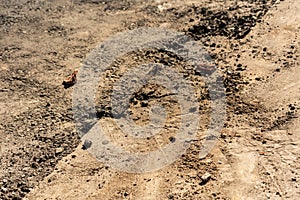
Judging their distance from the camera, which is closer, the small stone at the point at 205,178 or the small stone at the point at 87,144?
the small stone at the point at 205,178

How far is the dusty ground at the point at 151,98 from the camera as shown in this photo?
5441 mm

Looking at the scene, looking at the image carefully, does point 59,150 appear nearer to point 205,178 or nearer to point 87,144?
point 87,144

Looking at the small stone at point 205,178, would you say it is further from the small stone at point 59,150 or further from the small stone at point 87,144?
the small stone at point 59,150

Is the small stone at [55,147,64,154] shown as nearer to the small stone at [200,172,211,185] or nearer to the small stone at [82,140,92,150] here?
the small stone at [82,140,92,150]

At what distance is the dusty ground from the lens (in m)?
5.44

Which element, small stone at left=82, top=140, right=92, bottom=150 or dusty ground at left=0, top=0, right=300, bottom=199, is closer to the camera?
dusty ground at left=0, top=0, right=300, bottom=199

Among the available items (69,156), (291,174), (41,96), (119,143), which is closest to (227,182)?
(291,174)

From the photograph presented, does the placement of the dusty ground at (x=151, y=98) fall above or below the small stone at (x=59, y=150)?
above

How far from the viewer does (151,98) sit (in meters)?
6.71

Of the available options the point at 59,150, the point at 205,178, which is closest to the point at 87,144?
the point at 59,150

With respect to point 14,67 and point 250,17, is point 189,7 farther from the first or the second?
point 14,67

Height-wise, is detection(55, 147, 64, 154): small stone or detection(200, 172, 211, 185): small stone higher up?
detection(200, 172, 211, 185): small stone

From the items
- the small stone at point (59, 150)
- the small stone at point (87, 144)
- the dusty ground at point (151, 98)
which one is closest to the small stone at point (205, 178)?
the dusty ground at point (151, 98)

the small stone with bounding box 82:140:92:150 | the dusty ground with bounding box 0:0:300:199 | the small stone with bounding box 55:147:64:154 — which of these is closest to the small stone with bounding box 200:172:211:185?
the dusty ground with bounding box 0:0:300:199
